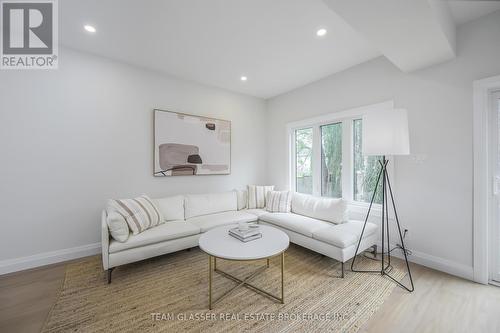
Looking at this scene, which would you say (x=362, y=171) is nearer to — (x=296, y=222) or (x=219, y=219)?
(x=296, y=222)

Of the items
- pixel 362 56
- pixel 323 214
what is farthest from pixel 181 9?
pixel 323 214

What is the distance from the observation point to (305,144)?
160 inches

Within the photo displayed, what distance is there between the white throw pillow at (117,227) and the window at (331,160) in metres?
3.09

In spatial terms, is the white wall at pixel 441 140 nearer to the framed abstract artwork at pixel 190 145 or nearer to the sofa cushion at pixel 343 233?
the sofa cushion at pixel 343 233

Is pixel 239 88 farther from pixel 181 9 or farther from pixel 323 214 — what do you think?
pixel 323 214

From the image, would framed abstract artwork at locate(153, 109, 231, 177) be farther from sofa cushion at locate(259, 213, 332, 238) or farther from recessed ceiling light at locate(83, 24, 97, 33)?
sofa cushion at locate(259, 213, 332, 238)

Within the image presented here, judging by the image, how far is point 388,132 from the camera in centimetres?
215

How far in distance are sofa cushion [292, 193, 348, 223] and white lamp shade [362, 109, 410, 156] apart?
38.0 inches

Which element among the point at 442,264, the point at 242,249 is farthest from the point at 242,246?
the point at 442,264

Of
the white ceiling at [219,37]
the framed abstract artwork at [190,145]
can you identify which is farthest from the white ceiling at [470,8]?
the framed abstract artwork at [190,145]

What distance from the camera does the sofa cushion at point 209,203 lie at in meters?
3.33

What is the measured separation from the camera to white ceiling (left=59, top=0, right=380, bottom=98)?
6.55 ft

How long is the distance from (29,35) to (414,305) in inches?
194

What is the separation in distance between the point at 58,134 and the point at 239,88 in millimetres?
2898
